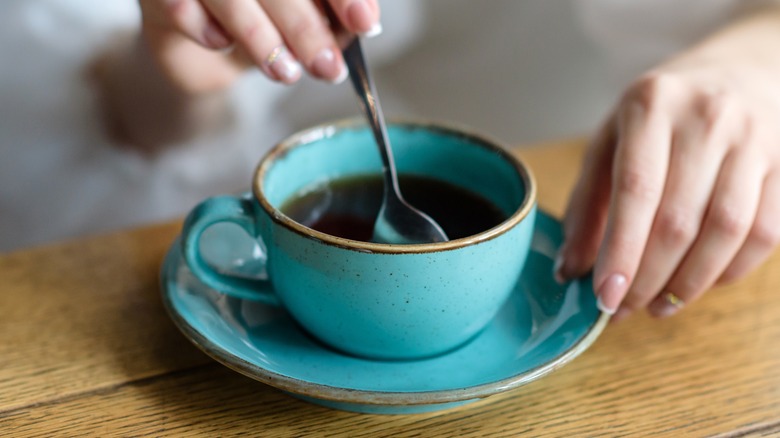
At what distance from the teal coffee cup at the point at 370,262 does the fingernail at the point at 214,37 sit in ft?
0.31

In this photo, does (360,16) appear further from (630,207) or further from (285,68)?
(630,207)

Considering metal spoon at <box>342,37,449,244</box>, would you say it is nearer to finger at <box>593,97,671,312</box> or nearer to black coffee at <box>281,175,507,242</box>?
black coffee at <box>281,175,507,242</box>

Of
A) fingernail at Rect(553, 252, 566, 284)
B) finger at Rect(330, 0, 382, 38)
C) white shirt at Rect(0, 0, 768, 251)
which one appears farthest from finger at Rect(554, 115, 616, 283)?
A: white shirt at Rect(0, 0, 768, 251)

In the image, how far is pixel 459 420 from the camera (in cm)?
44

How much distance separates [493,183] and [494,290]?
0.36 ft

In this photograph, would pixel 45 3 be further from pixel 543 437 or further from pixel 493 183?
pixel 543 437

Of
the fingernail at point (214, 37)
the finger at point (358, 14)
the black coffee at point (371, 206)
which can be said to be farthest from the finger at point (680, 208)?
the fingernail at point (214, 37)

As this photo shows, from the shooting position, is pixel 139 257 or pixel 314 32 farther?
pixel 139 257

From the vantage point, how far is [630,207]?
0.50 metres

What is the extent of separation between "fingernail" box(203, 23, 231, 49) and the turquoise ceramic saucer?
0.52 ft

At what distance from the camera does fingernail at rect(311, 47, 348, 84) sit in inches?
20.3

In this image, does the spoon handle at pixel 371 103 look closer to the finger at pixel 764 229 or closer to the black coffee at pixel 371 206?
the black coffee at pixel 371 206

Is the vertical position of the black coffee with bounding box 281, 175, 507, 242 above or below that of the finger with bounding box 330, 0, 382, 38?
below

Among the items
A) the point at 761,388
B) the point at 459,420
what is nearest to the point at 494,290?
the point at 459,420
